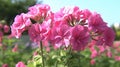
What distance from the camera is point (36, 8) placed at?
351cm

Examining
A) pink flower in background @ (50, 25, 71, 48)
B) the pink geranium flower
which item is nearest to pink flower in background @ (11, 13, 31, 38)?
pink flower in background @ (50, 25, 71, 48)

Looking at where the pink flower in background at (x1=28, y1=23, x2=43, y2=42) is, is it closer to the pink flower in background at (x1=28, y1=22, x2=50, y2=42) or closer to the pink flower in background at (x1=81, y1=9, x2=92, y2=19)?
the pink flower in background at (x1=28, y1=22, x2=50, y2=42)

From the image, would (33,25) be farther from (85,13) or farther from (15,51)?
(15,51)

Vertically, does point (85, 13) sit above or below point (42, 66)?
above

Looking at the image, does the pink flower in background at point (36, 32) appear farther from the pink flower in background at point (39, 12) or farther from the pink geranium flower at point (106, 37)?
the pink geranium flower at point (106, 37)

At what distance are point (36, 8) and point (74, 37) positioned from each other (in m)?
0.48

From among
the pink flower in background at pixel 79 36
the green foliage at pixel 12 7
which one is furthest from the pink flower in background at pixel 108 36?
the green foliage at pixel 12 7

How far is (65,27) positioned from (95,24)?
0.86 ft

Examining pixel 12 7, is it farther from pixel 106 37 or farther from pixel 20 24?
pixel 106 37

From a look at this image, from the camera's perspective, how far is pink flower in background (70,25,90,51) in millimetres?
3188

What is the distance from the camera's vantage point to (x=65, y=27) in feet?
10.5

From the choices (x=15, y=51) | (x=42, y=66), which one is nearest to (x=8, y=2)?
(x=15, y=51)

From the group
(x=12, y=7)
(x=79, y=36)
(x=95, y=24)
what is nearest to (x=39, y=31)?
(x=79, y=36)

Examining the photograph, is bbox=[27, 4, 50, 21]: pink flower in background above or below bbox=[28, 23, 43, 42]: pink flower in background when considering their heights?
above
